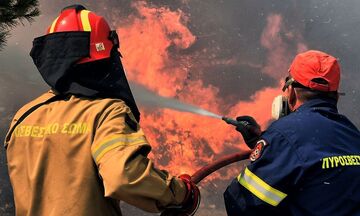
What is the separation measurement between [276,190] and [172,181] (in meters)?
0.71

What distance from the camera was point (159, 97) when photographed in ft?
47.5

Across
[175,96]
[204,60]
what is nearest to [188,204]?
[175,96]

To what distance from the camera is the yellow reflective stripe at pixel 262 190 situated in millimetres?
2422

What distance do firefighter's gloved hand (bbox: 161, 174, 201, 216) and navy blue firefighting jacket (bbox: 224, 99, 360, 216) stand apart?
1.35ft

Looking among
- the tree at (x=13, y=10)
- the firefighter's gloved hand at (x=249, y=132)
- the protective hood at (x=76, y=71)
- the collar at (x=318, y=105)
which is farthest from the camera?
the tree at (x=13, y=10)

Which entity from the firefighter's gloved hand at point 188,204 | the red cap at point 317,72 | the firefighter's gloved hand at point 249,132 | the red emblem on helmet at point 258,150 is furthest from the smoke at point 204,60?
the firefighter's gloved hand at point 188,204

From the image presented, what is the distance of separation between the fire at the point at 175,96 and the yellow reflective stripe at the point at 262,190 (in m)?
10.2

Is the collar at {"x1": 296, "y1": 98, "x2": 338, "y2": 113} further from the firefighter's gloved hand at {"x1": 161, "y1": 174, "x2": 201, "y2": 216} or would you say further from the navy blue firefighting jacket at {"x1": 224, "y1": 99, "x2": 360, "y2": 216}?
the firefighter's gloved hand at {"x1": 161, "y1": 174, "x2": 201, "y2": 216}

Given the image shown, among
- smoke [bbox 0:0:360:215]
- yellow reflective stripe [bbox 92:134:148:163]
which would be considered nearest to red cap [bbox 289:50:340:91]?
yellow reflective stripe [bbox 92:134:148:163]

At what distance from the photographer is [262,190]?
2.46 metres

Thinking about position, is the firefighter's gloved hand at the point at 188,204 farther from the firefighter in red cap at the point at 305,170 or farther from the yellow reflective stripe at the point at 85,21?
the yellow reflective stripe at the point at 85,21

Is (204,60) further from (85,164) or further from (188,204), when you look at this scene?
(85,164)

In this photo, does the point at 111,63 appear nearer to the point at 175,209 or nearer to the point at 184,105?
the point at 175,209

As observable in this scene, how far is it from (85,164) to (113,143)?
255 mm
